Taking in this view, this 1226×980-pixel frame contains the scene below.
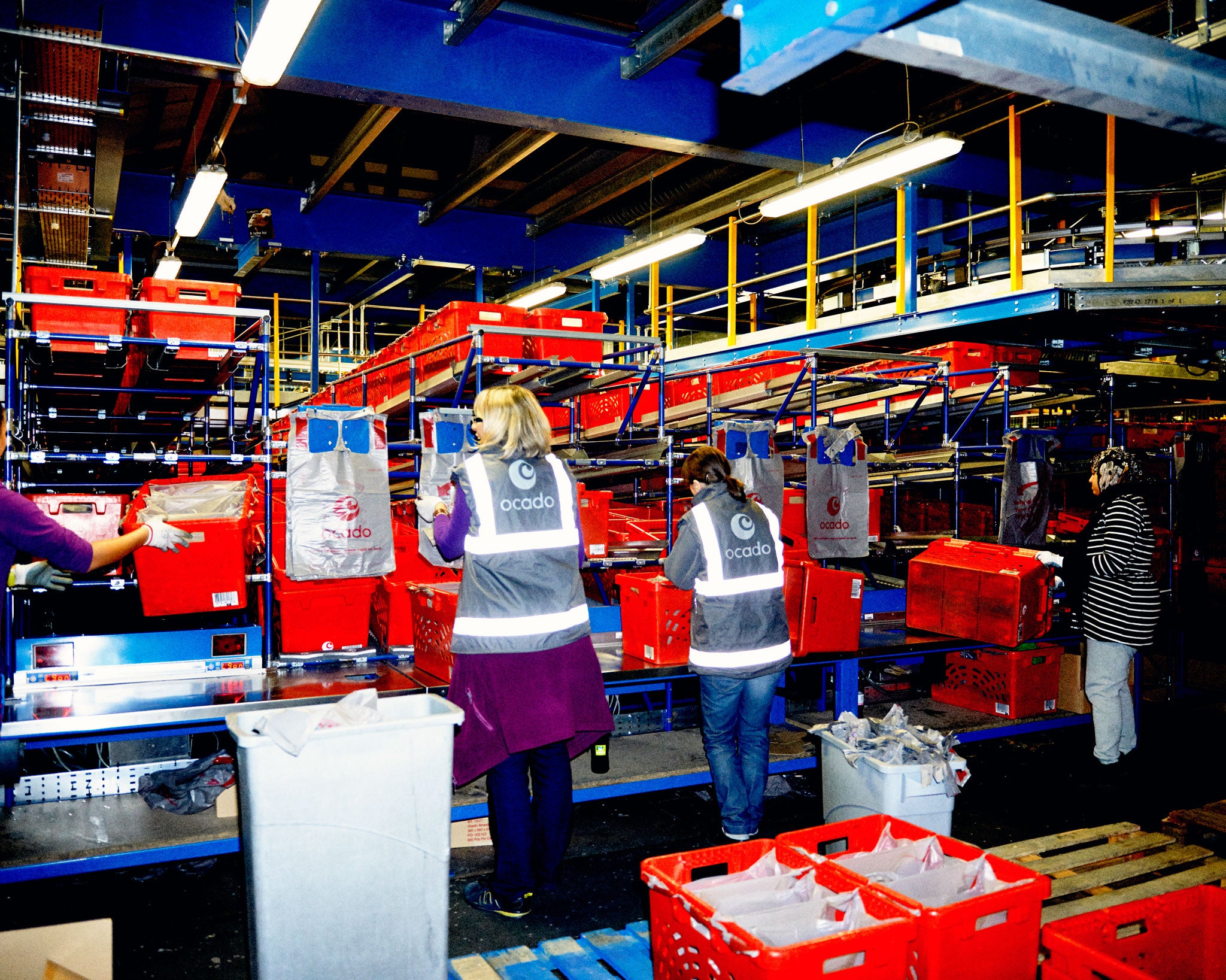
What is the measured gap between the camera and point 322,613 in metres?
5.32

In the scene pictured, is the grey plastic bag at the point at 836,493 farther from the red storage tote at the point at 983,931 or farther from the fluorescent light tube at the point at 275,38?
the fluorescent light tube at the point at 275,38

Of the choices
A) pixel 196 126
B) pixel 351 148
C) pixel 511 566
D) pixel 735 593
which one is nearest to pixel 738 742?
pixel 735 593

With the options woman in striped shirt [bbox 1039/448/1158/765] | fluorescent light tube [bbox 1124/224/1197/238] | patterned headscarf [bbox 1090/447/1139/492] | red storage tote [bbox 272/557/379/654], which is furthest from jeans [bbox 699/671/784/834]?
fluorescent light tube [bbox 1124/224/1197/238]

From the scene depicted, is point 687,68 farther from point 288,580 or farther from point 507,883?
point 507,883

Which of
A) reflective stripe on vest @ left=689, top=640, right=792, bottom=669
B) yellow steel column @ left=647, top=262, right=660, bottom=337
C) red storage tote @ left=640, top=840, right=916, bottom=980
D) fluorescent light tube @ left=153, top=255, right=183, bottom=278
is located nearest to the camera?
red storage tote @ left=640, top=840, right=916, bottom=980

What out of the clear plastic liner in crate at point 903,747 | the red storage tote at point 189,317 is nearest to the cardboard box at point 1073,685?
the clear plastic liner in crate at point 903,747

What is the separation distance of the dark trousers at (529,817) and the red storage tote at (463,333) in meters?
3.13

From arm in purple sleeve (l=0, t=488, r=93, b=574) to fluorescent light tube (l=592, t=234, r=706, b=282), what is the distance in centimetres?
527

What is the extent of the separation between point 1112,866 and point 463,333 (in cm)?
478

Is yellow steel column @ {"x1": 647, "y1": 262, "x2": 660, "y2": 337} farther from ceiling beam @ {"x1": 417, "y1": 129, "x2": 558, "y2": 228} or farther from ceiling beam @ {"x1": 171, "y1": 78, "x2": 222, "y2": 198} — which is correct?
ceiling beam @ {"x1": 171, "y1": 78, "x2": 222, "y2": 198}

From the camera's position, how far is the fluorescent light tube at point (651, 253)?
7340mm

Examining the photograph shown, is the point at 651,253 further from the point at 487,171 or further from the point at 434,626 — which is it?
the point at 434,626

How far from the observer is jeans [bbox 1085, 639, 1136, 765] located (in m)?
6.22

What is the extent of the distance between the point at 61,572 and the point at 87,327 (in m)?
1.89
